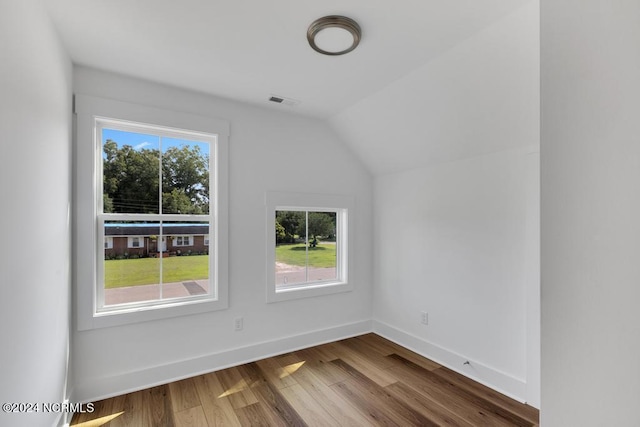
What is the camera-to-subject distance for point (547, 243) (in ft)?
2.19

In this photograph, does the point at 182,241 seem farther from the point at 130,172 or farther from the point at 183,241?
the point at 130,172

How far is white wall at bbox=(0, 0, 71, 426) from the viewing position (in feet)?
3.96

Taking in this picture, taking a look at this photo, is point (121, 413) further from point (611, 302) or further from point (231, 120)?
point (611, 302)

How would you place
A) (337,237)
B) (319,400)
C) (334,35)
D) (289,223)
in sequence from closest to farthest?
(334,35) → (319,400) → (289,223) → (337,237)

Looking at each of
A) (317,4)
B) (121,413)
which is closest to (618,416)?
(317,4)

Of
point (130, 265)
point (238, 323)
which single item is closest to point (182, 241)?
point (130, 265)

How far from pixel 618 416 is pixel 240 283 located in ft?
8.68

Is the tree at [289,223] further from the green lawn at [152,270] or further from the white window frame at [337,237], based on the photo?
the green lawn at [152,270]

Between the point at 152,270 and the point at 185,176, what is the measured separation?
85 centimetres

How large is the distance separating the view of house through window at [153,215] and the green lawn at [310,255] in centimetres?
74

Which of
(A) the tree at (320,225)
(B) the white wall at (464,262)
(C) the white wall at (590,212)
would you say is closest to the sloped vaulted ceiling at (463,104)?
(B) the white wall at (464,262)

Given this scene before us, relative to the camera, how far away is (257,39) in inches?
75.7

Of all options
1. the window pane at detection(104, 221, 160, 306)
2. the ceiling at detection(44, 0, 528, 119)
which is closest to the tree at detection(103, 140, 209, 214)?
the window pane at detection(104, 221, 160, 306)

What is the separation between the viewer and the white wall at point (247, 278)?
2.31 metres
